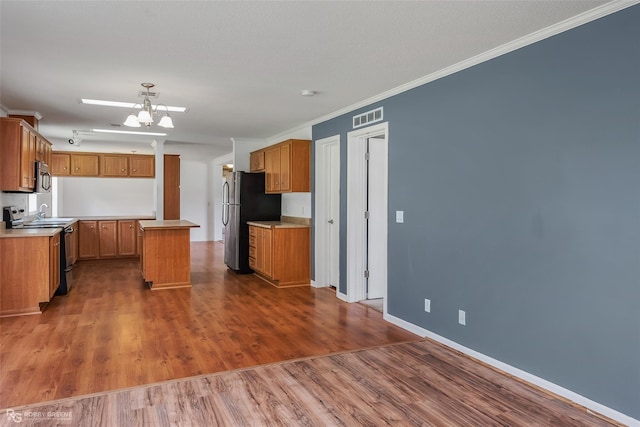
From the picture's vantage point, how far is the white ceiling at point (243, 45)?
2443 millimetres

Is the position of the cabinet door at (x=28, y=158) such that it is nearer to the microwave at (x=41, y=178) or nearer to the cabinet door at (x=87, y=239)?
the microwave at (x=41, y=178)

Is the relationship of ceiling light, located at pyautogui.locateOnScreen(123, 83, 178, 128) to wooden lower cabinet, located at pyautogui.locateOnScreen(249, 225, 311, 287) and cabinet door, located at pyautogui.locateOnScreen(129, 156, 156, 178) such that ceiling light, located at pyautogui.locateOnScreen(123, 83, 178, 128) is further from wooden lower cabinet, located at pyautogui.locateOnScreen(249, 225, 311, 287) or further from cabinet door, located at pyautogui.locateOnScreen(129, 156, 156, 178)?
cabinet door, located at pyautogui.locateOnScreen(129, 156, 156, 178)

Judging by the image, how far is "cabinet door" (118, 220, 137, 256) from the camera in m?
8.27

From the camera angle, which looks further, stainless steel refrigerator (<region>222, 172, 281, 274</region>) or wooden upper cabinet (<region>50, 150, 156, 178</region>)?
wooden upper cabinet (<region>50, 150, 156, 178</region>)

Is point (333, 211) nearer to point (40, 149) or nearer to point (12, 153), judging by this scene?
→ point (12, 153)

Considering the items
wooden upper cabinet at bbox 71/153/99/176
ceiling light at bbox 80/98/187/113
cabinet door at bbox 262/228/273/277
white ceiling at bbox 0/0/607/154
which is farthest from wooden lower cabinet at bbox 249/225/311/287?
wooden upper cabinet at bbox 71/153/99/176

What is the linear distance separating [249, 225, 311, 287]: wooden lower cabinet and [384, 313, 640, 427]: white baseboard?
7.54 feet

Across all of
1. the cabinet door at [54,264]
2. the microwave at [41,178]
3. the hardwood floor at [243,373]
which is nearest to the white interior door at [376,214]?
the hardwood floor at [243,373]

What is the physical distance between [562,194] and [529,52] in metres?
1.02

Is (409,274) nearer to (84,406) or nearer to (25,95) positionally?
(84,406)

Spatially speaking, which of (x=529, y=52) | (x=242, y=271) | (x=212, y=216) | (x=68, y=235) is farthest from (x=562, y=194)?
(x=212, y=216)

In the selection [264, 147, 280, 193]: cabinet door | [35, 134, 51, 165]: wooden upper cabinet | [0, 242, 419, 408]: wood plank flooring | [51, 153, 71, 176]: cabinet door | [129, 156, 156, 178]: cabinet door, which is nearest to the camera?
[0, 242, 419, 408]: wood plank flooring

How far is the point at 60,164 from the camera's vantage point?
27.6 feet

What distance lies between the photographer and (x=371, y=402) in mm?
2572
